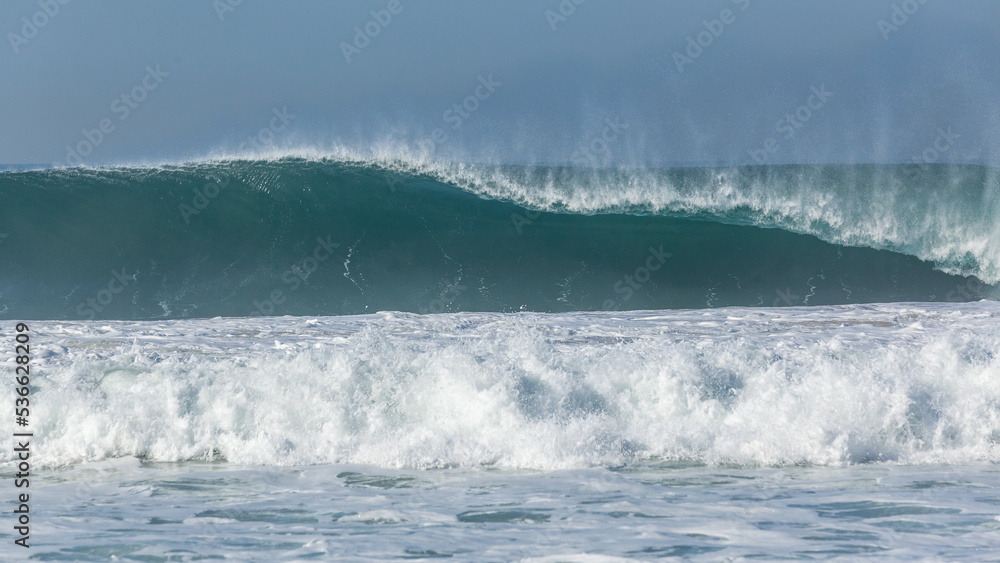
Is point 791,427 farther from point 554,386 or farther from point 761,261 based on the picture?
point 761,261

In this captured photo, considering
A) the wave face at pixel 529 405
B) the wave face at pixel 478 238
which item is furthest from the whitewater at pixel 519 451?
the wave face at pixel 478 238

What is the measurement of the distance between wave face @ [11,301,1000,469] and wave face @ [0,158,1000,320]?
14.8ft

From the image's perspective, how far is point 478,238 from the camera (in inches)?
447

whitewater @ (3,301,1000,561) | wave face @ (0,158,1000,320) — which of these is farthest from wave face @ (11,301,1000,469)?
wave face @ (0,158,1000,320)

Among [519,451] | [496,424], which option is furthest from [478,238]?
[519,451]

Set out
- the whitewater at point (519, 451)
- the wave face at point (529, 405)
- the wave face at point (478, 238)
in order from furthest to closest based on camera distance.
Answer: the wave face at point (478, 238)
the wave face at point (529, 405)
the whitewater at point (519, 451)

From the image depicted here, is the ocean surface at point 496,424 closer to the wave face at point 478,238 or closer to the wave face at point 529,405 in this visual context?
the wave face at point 529,405

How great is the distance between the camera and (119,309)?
9.64 metres

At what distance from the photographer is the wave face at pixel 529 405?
444 centimetres

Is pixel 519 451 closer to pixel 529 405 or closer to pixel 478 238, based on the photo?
pixel 529 405

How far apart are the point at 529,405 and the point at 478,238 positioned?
6.81 metres

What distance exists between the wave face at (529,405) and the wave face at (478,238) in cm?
450

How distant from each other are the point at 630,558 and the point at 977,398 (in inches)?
128

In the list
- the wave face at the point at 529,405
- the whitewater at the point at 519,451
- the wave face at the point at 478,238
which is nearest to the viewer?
the whitewater at the point at 519,451
